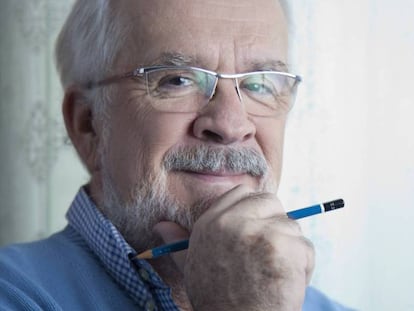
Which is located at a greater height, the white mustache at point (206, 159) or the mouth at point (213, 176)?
the white mustache at point (206, 159)

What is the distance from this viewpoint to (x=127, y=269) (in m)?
1.25

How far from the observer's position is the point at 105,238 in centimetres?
130

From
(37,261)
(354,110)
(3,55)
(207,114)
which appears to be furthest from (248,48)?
(3,55)

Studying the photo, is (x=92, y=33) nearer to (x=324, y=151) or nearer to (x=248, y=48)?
(x=248, y=48)

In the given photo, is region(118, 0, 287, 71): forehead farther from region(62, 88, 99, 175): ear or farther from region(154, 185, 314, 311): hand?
region(154, 185, 314, 311): hand

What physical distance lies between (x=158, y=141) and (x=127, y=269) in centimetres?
27

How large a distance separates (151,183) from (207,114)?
0.60 ft

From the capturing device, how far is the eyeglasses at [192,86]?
1.25m

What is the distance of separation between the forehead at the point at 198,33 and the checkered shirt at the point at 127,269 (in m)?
0.38

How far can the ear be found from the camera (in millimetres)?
1422

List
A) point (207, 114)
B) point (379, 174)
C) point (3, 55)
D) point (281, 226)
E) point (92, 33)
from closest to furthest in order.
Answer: point (281, 226), point (207, 114), point (92, 33), point (379, 174), point (3, 55)

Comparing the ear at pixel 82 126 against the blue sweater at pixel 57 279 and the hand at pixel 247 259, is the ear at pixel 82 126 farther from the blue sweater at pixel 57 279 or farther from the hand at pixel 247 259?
the hand at pixel 247 259

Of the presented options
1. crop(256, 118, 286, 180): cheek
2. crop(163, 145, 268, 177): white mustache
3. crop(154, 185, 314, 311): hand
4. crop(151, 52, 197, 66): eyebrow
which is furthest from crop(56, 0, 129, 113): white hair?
crop(154, 185, 314, 311): hand

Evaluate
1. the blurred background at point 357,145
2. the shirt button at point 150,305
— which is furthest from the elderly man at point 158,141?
the blurred background at point 357,145
